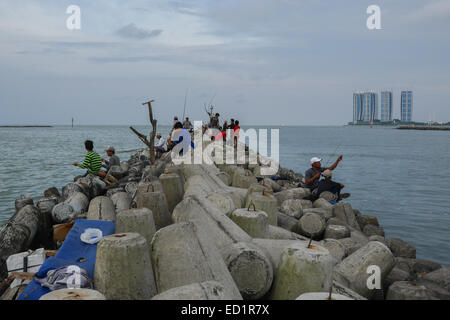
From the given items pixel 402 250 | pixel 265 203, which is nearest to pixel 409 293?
pixel 265 203

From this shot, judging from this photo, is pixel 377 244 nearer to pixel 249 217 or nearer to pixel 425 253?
pixel 249 217

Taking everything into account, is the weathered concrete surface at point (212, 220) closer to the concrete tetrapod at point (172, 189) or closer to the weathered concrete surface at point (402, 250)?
the concrete tetrapod at point (172, 189)

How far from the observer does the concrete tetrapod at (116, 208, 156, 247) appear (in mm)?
3783

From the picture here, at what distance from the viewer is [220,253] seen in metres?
3.31

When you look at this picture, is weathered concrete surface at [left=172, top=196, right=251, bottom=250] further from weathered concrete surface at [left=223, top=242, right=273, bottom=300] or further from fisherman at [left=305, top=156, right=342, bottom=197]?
fisherman at [left=305, top=156, right=342, bottom=197]

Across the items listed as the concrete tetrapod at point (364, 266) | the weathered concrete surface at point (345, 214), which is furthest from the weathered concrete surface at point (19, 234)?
the weathered concrete surface at point (345, 214)

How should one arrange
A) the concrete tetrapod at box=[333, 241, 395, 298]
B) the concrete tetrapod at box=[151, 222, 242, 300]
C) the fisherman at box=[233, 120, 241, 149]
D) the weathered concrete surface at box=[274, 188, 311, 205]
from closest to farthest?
the concrete tetrapod at box=[151, 222, 242, 300]
the concrete tetrapod at box=[333, 241, 395, 298]
the weathered concrete surface at box=[274, 188, 311, 205]
the fisherman at box=[233, 120, 241, 149]

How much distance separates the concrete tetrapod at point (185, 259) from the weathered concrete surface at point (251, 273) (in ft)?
0.61

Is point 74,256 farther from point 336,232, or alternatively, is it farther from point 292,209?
point 292,209

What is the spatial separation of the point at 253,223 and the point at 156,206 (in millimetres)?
1348

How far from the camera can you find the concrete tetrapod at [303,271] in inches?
114

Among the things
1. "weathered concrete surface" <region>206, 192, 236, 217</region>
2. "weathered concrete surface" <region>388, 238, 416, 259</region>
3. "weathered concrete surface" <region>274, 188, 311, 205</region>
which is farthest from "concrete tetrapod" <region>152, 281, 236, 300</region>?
"weathered concrete surface" <region>274, 188, 311, 205</region>

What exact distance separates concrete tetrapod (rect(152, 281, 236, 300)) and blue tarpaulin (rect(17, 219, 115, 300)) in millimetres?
1467
